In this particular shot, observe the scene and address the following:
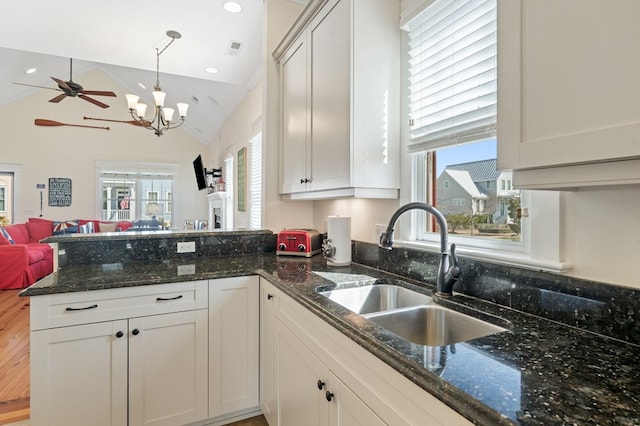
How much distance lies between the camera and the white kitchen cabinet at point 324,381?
789mm

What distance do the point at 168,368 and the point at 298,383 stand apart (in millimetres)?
787

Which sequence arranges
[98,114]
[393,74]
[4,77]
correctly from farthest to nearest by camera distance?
[98,114]
[4,77]
[393,74]

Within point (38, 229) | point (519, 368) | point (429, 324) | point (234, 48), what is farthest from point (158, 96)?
point (38, 229)

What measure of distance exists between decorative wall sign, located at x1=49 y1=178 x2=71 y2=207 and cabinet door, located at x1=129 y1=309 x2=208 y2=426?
7.60 meters

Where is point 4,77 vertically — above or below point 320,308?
above

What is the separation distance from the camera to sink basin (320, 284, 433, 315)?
1.48m

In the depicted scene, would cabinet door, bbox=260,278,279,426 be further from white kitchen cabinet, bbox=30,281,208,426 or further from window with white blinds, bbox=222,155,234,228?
window with white blinds, bbox=222,155,234,228

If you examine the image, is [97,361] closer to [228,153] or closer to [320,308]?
[320,308]

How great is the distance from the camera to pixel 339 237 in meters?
2.00

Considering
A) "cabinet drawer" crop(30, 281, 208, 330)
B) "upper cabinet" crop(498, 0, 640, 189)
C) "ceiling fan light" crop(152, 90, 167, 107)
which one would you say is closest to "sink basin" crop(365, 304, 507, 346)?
"upper cabinet" crop(498, 0, 640, 189)

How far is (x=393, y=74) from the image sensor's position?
1.71m

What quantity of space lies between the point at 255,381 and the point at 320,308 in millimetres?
1041

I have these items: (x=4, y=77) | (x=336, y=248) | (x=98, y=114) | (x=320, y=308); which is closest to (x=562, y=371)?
(x=320, y=308)

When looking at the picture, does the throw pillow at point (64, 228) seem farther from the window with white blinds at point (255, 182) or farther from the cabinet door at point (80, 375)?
the cabinet door at point (80, 375)
